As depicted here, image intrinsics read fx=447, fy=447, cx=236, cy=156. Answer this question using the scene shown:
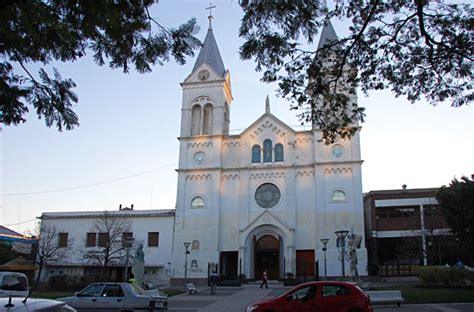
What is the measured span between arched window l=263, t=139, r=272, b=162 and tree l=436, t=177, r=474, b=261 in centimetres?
2127

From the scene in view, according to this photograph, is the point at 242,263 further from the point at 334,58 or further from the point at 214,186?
the point at 334,58

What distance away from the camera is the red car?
518 inches

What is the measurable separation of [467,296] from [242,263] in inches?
953

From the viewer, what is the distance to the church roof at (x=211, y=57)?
51969 mm

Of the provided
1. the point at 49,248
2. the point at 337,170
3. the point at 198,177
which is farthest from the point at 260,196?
the point at 49,248

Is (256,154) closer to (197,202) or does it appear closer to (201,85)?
(197,202)

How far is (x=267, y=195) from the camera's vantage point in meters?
46.2

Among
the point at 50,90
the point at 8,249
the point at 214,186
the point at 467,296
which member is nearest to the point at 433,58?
the point at 50,90

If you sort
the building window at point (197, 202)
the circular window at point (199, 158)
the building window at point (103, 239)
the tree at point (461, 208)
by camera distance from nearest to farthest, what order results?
the tree at point (461, 208) < the building window at point (197, 202) < the building window at point (103, 239) < the circular window at point (199, 158)

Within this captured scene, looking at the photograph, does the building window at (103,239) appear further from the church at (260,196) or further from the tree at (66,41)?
the tree at (66,41)

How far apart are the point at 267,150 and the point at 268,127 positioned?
2.56m

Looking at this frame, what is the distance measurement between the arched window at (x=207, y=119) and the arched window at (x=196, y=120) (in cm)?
57

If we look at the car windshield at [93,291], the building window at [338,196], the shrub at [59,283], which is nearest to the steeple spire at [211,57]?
the building window at [338,196]

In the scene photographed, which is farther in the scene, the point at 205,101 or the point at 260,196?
the point at 205,101
